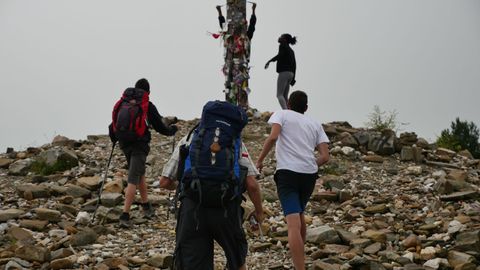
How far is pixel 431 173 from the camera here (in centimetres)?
1179

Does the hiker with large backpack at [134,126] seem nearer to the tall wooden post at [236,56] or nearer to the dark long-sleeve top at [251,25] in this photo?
the tall wooden post at [236,56]

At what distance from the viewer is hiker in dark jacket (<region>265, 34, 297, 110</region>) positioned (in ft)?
42.3

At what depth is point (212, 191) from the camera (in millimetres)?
4715

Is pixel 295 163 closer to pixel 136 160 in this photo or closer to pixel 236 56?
pixel 136 160

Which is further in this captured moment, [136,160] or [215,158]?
[136,160]

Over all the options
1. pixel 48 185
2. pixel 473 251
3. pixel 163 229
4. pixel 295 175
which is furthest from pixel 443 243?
pixel 48 185

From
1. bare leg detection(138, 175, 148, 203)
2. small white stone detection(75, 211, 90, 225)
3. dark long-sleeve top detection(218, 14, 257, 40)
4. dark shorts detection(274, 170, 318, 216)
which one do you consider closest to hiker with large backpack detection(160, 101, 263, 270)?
dark shorts detection(274, 170, 318, 216)

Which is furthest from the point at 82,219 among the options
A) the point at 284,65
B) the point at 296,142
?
the point at 284,65

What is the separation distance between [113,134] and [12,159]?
579 centimetres

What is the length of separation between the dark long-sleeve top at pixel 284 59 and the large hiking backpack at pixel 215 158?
8.03 metres

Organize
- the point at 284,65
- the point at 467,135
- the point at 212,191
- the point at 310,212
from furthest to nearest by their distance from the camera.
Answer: the point at 467,135 < the point at 284,65 < the point at 310,212 < the point at 212,191

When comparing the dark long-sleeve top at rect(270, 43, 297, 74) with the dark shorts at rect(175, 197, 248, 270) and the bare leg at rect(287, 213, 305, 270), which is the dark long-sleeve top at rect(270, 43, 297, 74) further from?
the dark shorts at rect(175, 197, 248, 270)

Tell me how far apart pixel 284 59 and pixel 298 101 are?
658 centimetres

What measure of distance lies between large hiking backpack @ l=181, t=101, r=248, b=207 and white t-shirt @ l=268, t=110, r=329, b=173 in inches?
50.7
